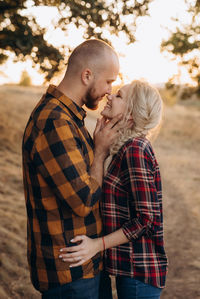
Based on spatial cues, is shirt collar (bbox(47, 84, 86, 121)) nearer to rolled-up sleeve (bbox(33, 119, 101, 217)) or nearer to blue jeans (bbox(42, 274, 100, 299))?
rolled-up sleeve (bbox(33, 119, 101, 217))

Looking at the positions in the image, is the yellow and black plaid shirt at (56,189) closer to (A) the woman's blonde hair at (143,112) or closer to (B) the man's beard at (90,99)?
(B) the man's beard at (90,99)

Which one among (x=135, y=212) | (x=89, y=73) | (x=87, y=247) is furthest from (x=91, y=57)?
(x=87, y=247)

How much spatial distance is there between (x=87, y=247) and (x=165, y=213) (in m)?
5.94

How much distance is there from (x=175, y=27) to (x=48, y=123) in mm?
7680

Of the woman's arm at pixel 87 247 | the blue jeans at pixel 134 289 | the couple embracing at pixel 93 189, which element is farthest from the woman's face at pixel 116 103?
the blue jeans at pixel 134 289

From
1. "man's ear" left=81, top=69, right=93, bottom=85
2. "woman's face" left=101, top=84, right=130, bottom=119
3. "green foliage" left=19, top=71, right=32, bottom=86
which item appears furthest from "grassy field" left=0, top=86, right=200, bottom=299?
"green foliage" left=19, top=71, right=32, bottom=86

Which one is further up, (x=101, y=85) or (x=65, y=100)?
(x=101, y=85)

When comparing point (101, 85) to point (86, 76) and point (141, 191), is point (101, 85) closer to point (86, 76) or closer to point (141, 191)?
point (86, 76)

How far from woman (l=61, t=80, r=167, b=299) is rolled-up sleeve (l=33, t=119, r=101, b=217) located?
27 centimetres

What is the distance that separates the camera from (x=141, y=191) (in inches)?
71.3

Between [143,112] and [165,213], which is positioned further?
[165,213]

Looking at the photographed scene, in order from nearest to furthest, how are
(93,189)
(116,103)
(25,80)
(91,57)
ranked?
(93,189)
(91,57)
(116,103)
(25,80)

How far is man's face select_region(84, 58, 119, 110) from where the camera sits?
6.62 ft

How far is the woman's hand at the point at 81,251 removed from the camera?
1.76 m
